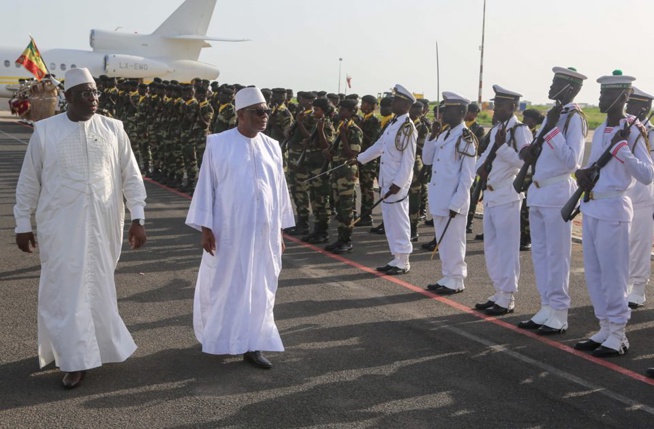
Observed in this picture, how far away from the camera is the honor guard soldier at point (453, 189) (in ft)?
26.0

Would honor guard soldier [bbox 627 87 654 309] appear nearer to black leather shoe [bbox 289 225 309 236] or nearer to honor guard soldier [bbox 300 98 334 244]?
honor guard soldier [bbox 300 98 334 244]

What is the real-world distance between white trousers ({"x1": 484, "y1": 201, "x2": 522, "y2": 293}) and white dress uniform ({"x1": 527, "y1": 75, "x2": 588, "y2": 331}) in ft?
1.26

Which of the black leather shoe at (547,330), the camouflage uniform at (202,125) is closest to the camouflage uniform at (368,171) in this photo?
the camouflage uniform at (202,125)

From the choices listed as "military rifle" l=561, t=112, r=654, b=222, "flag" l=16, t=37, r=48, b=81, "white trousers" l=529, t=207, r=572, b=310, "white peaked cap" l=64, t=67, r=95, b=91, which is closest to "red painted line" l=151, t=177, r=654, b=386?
"white trousers" l=529, t=207, r=572, b=310

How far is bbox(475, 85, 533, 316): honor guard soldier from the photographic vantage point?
7234mm

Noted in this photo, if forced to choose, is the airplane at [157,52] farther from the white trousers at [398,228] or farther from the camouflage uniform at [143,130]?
the white trousers at [398,228]

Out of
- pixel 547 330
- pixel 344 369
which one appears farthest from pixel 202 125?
pixel 344 369

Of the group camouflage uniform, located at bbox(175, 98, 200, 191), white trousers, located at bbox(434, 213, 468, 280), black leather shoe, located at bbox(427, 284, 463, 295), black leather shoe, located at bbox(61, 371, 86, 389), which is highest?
camouflage uniform, located at bbox(175, 98, 200, 191)

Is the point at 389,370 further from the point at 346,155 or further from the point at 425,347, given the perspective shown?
the point at 346,155

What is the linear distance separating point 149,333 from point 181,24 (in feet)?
126

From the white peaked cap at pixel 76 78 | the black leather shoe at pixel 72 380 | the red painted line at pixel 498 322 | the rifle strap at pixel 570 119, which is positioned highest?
the white peaked cap at pixel 76 78

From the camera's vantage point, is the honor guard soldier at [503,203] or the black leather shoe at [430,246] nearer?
the honor guard soldier at [503,203]

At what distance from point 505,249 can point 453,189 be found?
98 cm

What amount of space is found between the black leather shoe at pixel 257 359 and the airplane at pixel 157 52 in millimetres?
34889
